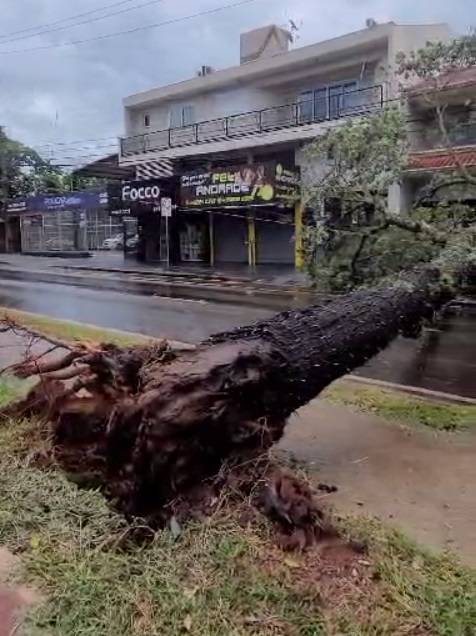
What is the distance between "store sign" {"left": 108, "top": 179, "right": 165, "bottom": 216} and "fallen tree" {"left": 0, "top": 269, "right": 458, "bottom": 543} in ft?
85.2

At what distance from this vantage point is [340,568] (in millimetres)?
3166

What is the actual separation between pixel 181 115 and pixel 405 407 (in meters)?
27.9

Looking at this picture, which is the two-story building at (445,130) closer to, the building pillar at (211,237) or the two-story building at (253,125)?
the two-story building at (253,125)

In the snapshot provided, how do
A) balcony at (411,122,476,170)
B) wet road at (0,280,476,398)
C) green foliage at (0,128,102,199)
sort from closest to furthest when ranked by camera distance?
wet road at (0,280,476,398), balcony at (411,122,476,170), green foliage at (0,128,102,199)

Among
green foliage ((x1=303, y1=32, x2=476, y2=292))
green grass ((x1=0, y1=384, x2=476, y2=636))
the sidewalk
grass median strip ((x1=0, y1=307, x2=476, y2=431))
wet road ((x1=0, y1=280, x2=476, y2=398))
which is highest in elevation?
green foliage ((x1=303, y1=32, x2=476, y2=292))

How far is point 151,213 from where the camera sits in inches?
1252

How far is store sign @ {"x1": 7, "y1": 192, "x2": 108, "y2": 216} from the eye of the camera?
36188 millimetres

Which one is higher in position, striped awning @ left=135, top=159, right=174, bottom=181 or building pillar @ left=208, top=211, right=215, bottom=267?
striped awning @ left=135, top=159, right=174, bottom=181

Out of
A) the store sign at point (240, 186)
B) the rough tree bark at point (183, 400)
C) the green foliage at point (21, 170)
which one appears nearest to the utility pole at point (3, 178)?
the green foliage at point (21, 170)

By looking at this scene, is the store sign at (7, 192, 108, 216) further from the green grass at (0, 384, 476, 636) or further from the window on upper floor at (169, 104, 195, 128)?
the green grass at (0, 384, 476, 636)

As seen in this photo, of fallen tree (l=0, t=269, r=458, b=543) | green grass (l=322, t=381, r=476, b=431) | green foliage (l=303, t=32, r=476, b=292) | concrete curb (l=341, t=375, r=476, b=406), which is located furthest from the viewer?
green foliage (l=303, t=32, r=476, b=292)

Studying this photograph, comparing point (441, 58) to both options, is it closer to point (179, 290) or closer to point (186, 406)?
point (186, 406)

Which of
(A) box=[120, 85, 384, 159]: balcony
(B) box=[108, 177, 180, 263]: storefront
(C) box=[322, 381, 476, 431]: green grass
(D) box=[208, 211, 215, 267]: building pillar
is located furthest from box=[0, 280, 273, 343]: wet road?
(D) box=[208, 211, 215, 267]: building pillar

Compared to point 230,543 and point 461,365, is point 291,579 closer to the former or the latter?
point 230,543
